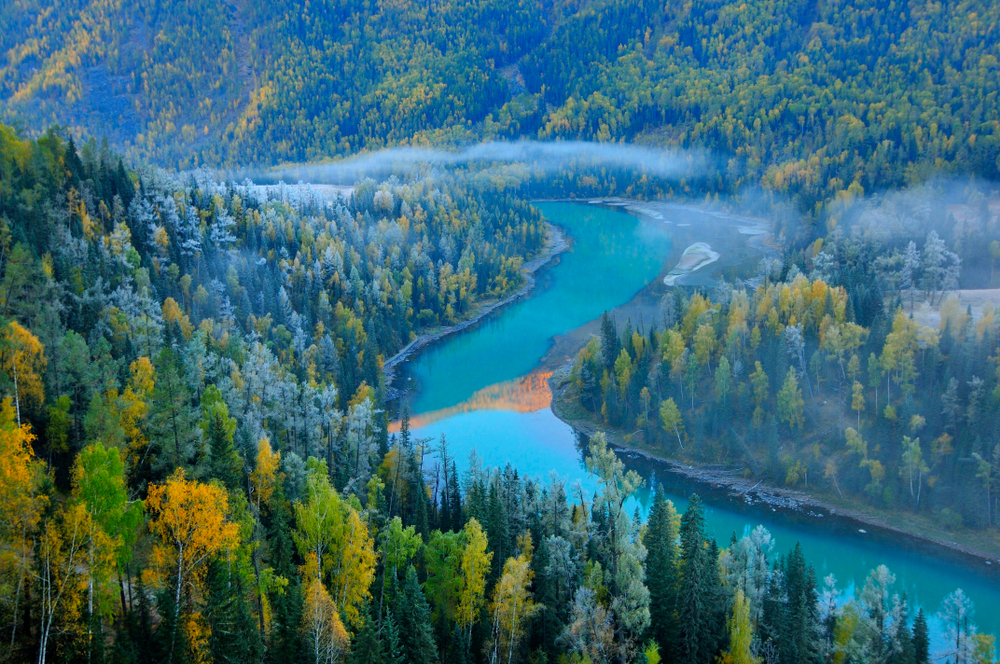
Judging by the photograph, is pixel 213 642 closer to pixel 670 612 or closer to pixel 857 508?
pixel 670 612

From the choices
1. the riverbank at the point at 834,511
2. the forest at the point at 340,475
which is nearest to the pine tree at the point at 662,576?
the forest at the point at 340,475

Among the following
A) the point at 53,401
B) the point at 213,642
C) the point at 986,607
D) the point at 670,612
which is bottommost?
the point at 986,607

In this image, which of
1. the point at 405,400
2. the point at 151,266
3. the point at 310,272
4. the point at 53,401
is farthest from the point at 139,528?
the point at 310,272

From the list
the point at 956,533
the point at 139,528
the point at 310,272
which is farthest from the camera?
the point at 310,272

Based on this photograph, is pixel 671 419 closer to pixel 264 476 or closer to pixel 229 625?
pixel 264 476

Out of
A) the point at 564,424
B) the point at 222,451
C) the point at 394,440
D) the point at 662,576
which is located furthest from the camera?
the point at 564,424

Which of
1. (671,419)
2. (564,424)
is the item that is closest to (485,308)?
(564,424)
